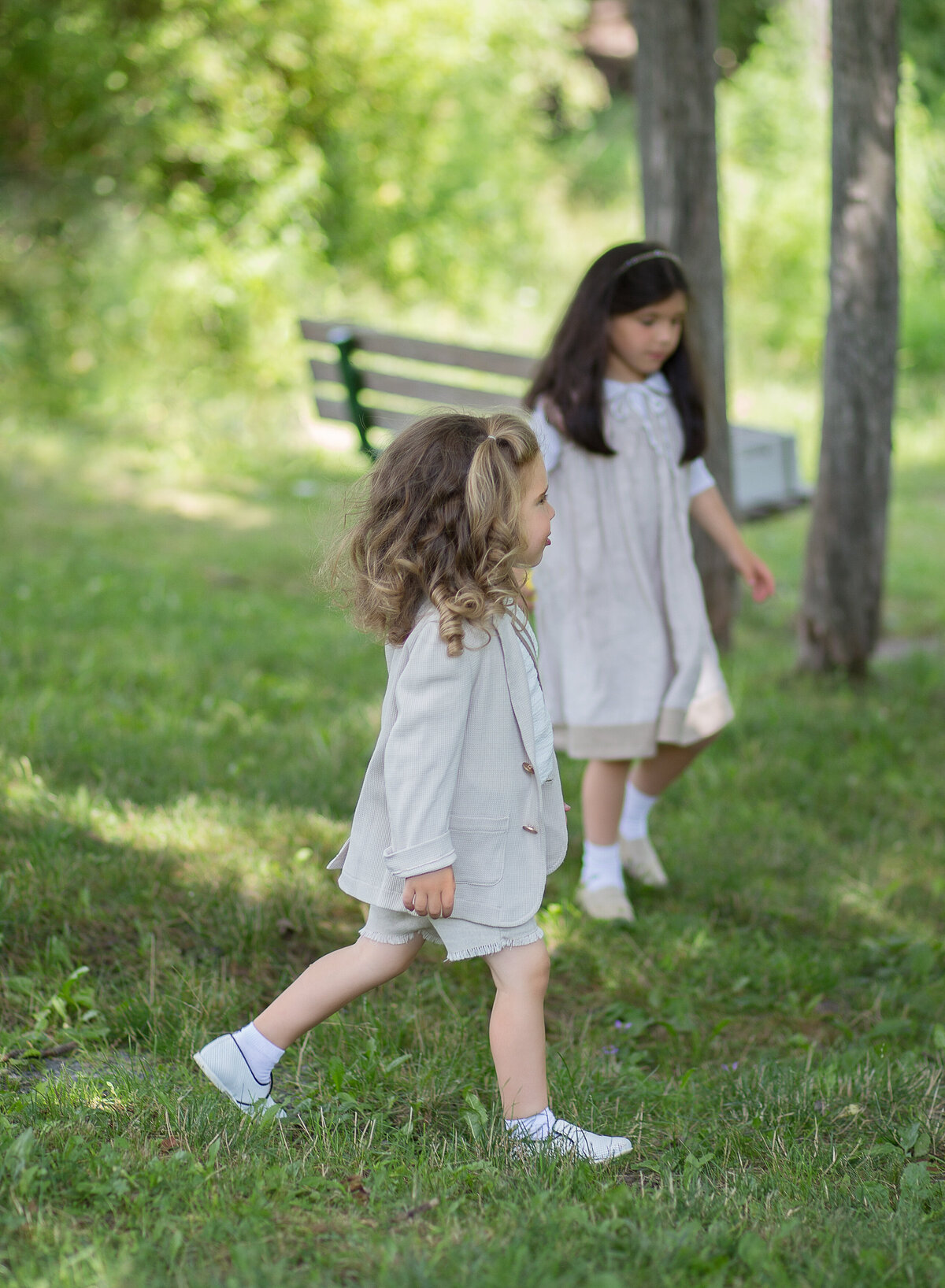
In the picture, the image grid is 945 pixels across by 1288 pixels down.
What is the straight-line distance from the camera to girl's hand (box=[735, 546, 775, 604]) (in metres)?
3.62

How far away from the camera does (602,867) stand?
3.54 m

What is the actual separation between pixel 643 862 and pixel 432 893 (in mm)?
1691

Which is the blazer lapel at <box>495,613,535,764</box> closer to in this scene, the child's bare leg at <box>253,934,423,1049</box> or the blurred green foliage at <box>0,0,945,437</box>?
the child's bare leg at <box>253,934,423,1049</box>

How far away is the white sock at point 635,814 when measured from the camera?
3.80 metres

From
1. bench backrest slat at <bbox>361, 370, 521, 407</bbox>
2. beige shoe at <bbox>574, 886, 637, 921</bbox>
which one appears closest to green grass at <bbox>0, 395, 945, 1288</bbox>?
beige shoe at <bbox>574, 886, 637, 921</bbox>

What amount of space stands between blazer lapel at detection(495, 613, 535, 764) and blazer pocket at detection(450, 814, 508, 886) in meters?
0.15

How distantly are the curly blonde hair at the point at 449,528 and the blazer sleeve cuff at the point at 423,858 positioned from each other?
325mm

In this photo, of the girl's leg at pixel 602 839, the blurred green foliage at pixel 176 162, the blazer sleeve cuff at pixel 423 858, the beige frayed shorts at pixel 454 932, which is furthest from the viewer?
the blurred green foliage at pixel 176 162

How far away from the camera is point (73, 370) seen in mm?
11375

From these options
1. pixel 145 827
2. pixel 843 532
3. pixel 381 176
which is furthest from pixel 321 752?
pixel 381 176

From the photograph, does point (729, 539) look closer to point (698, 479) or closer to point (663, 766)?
point (698, 479)

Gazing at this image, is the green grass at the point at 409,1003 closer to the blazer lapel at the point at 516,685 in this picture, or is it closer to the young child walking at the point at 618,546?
the blazer lapel at the point at 516,685

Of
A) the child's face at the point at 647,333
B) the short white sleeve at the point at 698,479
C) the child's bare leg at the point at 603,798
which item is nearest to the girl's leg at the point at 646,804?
the child's bare leg at the point at 603,798

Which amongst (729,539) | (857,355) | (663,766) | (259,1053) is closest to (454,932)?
→ (259,1053)
